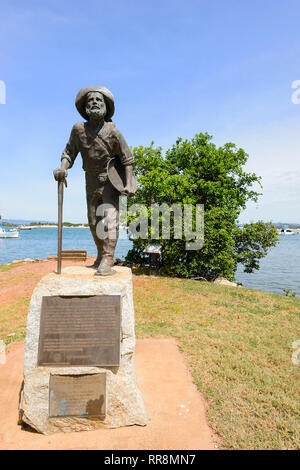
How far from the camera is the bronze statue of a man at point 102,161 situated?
3510 mm

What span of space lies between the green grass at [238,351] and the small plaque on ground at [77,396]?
130 centimetres

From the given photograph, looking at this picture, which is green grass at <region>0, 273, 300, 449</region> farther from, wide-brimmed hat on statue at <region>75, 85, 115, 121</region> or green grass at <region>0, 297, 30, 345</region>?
wide-brimmed hat on statue at <region>75, 85, 115, 121</region>

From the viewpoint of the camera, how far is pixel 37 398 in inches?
112

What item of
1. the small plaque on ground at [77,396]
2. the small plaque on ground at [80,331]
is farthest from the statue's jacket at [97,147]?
the small plaque on ground at [77,396]

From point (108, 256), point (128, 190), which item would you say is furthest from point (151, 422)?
point (128, 190)

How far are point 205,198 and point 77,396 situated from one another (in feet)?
34.7

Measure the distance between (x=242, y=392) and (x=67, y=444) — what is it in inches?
87.3

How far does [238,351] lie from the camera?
4.70 m

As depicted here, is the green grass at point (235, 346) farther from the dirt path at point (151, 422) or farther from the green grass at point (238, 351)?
the dirt path at point (151, 422)

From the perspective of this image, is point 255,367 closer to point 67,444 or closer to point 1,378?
point 67,444

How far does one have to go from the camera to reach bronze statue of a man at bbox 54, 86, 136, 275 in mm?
3510

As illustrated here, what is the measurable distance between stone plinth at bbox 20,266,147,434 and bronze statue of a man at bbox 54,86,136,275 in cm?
48

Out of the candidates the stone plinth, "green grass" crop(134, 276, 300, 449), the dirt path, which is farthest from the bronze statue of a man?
"green grass" crop(134, 276, 300, 449)
